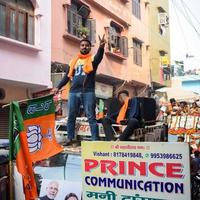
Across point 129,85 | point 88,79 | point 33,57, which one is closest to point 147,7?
point 129,85

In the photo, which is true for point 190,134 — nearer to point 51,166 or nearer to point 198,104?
point 198,104

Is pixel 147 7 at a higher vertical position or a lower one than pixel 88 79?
higher

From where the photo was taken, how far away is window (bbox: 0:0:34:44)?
1137 cm

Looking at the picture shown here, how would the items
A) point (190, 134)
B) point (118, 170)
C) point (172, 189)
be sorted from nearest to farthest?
point (172, 189)
point (118, 170)
point (190, 134)

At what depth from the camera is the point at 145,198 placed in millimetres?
3680

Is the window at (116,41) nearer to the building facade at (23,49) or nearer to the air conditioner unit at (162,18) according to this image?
the building facade at (23,49)

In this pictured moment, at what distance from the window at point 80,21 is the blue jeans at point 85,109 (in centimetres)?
815

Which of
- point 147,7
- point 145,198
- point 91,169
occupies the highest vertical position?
point 147,7

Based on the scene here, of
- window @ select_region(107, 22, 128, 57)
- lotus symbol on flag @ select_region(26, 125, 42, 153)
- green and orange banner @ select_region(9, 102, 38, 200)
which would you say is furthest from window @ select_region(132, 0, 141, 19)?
green and orange banner @ select_region(9, 102, 38, 200)

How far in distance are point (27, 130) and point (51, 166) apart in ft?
2.47

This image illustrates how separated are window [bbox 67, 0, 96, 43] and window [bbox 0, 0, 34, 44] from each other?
2313mm

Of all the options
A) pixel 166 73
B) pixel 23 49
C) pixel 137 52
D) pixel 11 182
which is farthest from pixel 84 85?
pixel 166 73

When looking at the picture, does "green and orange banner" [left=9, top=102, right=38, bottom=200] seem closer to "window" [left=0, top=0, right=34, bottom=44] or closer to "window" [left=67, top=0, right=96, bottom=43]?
"window" [left=0, top=0, right=34, bottom=44]

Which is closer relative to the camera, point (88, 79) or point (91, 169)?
point (91, 169)
